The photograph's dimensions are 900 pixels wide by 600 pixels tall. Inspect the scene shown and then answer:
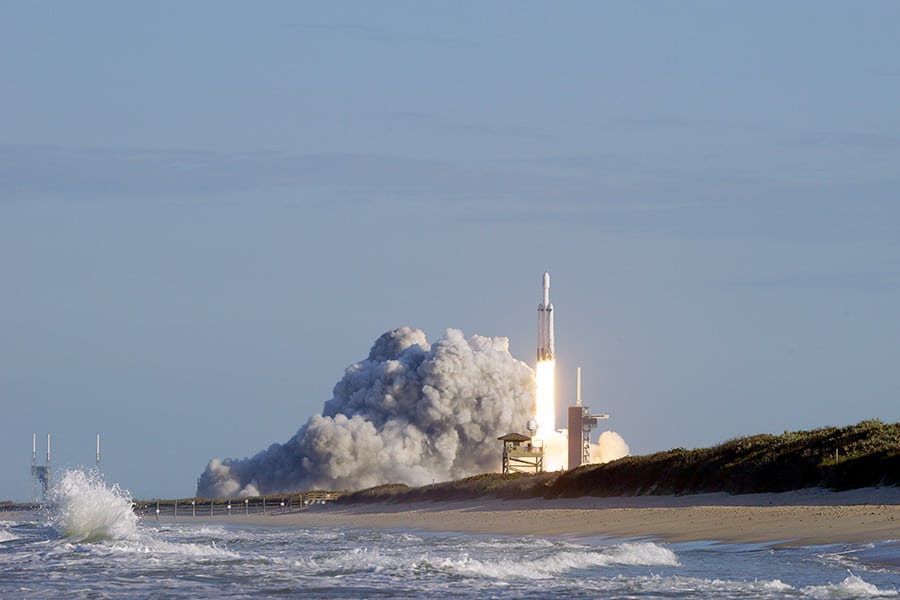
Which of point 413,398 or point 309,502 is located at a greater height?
point 413,398

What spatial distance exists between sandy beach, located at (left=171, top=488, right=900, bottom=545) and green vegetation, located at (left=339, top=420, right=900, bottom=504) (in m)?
0.83

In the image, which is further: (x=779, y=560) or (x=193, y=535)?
(x=193, y=535)

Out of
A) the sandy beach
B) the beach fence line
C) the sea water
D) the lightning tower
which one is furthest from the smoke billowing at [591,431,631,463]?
the sea water

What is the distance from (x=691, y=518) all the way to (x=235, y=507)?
136 ft

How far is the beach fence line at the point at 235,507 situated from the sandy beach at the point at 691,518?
14.3m

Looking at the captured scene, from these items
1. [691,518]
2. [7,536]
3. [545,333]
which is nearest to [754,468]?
[691,518]

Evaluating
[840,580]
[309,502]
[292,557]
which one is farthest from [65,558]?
[309,502]

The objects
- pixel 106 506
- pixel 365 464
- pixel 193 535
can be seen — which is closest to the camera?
pixel 106 506

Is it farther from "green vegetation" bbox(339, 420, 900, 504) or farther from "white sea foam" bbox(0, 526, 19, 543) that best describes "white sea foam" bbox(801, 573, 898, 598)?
"white sea foam" bbox(0, 526, 19, 543)

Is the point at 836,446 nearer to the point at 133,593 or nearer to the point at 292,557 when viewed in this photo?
the point at 292,557

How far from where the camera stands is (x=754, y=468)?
1469 inches

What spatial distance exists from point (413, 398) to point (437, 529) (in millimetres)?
59326

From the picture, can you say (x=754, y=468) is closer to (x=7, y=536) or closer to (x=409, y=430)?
(x=7, y=536)

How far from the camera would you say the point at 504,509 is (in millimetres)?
46531
